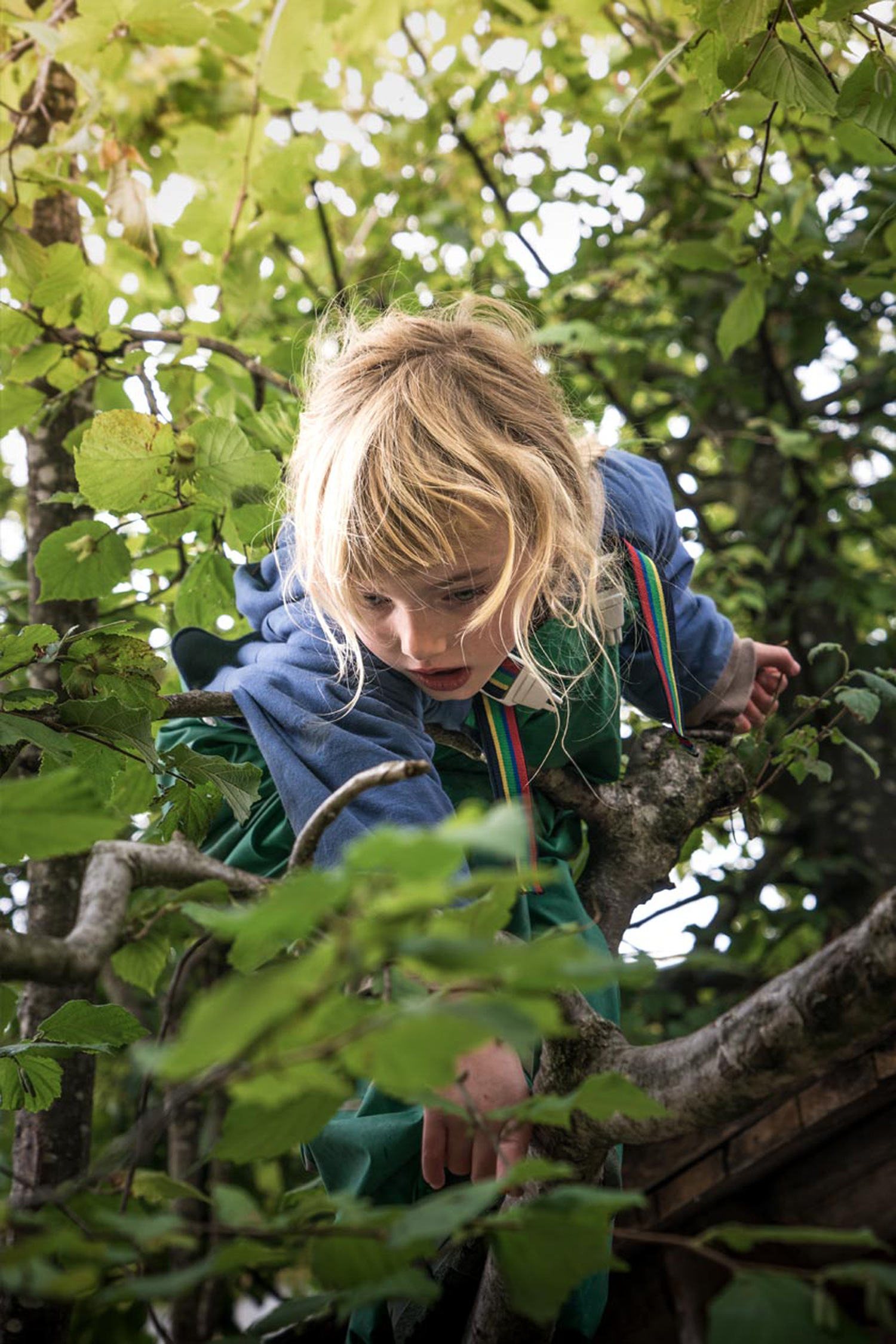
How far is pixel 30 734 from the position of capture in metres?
1.04

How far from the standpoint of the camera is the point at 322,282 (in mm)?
3322

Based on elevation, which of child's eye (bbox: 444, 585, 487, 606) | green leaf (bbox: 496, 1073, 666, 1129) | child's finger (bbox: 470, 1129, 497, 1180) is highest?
child's eye (bbox: 444, 585, 487, 606)

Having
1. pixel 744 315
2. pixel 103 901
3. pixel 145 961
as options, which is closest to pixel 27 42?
pixel 744 315

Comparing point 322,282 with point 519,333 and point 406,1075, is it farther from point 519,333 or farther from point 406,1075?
point 406,1075

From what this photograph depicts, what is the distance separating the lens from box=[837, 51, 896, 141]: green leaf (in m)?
1.22

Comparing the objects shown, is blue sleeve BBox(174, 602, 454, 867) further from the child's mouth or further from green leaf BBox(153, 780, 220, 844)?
green leaf BBox(153, 780, 220, 844)

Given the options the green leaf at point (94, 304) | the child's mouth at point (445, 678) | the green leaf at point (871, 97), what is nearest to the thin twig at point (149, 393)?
the green leaf at point (94, 304)

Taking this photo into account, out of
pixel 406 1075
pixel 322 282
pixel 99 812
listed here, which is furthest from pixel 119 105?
pixel 406 1075

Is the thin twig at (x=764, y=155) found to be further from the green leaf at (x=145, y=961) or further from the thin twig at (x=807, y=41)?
the green leaf at (x=145, y=961)

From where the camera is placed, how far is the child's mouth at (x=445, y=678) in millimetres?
1529

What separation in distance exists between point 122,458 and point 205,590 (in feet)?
1.11

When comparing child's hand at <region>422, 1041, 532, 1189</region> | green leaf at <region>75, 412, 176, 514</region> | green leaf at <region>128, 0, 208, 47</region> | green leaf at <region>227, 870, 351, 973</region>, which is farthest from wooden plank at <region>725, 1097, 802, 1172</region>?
green leaf at <region>128, 0, 208, 47</region>

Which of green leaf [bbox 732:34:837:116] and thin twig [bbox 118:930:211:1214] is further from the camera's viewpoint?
green leaf [bbox 732:34:837:116]

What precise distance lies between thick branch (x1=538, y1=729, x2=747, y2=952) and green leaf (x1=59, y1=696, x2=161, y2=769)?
0.64 m
